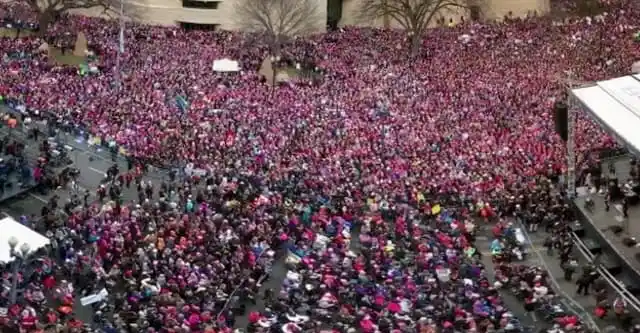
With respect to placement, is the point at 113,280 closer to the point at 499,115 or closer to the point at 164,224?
the point at 164,224

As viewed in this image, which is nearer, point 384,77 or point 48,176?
point 48,176

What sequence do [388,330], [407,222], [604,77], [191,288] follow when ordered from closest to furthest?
[388,330] → [191,288] → [407,222] → [604,77]

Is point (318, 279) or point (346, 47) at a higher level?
point (346, 47)

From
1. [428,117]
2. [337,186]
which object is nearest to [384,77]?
[428,117]

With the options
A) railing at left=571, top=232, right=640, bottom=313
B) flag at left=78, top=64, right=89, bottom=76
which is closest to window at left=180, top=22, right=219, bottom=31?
flag at left=78, top=64, right=89, bottom=76

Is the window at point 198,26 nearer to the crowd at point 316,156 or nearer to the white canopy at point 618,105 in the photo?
the crowd at point 316,156

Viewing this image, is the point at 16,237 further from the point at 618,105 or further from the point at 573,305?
the point at 618,105
